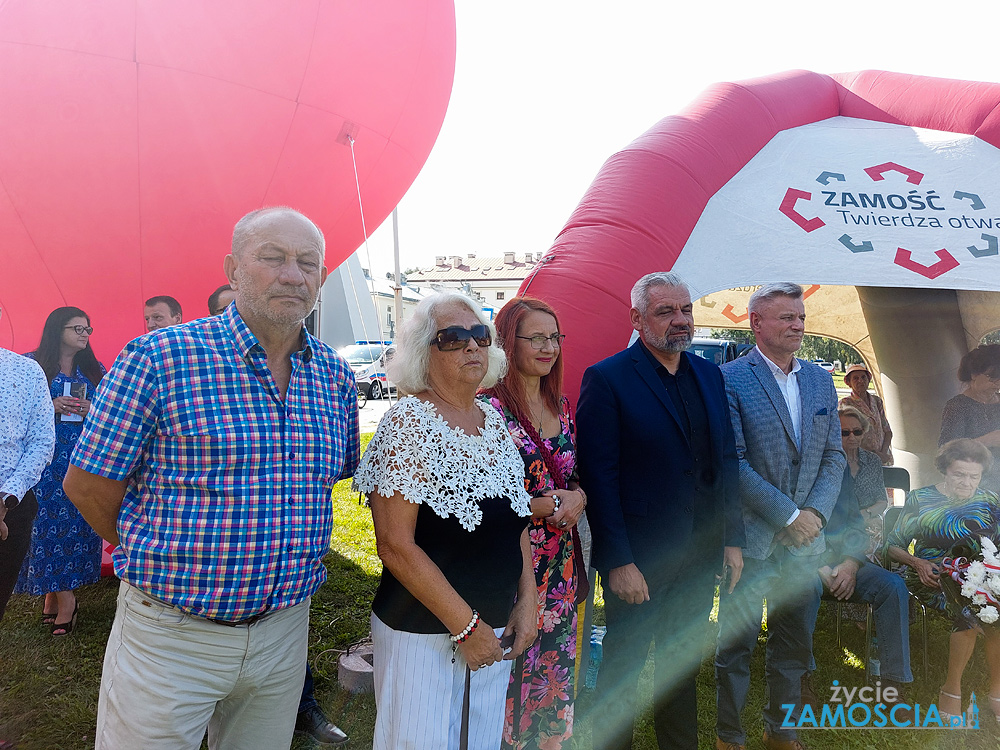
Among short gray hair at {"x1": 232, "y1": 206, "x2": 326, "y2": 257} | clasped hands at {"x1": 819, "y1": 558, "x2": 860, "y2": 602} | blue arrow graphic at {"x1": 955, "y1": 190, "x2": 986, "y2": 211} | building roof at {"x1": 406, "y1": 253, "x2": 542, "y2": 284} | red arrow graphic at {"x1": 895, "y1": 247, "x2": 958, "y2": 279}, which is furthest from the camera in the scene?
building roof at {"x1": 406, "y1": 253, "x2": 542, "y2": 284}

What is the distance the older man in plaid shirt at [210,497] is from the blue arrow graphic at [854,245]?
3.08 m

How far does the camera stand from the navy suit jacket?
241 centimetres

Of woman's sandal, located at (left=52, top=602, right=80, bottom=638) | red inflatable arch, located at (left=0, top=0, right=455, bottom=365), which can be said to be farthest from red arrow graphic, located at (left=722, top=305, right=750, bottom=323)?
woman's sandal, located at (left=52, top=602, right=80, bottom=638)

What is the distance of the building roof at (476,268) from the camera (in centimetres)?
4759

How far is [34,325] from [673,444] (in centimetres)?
399

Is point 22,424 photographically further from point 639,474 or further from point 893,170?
point 893,170

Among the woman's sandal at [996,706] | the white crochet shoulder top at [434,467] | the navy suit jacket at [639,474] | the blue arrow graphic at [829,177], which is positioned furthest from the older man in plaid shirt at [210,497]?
the woman's sandal at [996,706]

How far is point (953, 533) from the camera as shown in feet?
10.7

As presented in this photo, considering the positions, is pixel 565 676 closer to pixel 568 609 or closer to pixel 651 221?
pixel 568 609

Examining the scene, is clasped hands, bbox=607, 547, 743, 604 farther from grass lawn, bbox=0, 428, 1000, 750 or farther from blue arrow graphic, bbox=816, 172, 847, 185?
blue arrow graphic, bbox=816, 172, 847, 185

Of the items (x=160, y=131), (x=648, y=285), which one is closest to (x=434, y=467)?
(x=648, y=285)

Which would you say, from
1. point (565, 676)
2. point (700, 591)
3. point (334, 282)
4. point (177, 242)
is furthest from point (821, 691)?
point (334, 282)

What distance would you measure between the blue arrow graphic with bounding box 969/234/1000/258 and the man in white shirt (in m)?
5.05

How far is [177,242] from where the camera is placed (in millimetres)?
4020
